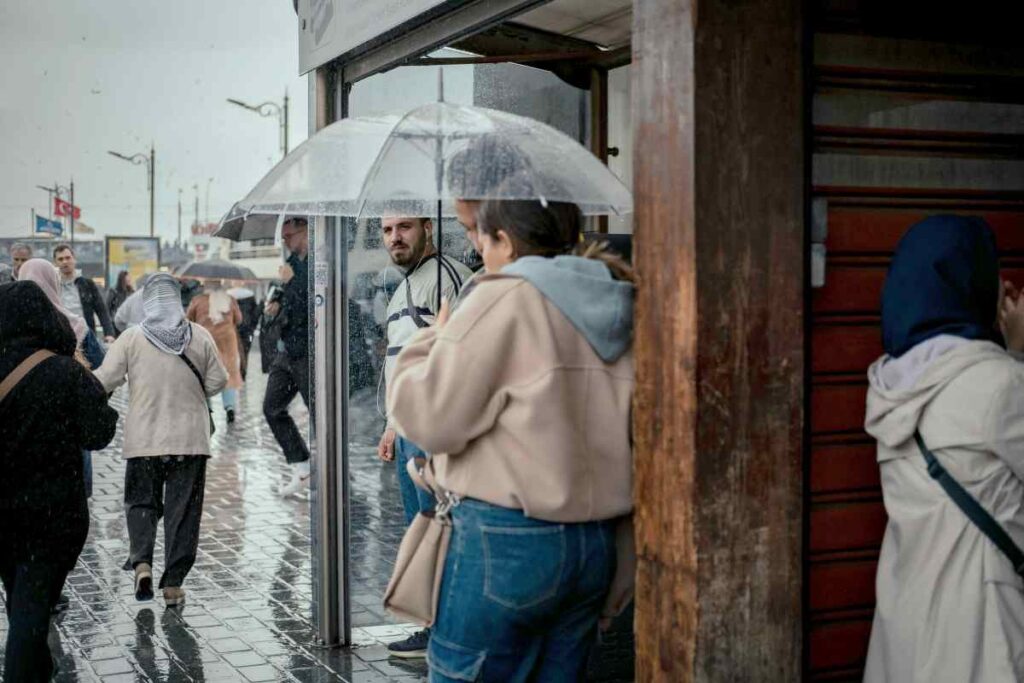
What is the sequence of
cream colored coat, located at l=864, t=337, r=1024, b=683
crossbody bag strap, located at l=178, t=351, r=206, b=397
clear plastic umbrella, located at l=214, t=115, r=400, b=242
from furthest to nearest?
crossbody bag strap, located at l=178, t=351, r=206, b=397 → clear plastic umbrella, located at l=214, t=115, r=400, b=242 → cream colored coat, located at l=864, t=337, r=1024, b=683

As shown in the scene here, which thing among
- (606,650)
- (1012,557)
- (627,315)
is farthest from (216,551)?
(1012,557)

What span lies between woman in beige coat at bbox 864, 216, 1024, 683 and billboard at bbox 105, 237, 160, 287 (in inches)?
1483

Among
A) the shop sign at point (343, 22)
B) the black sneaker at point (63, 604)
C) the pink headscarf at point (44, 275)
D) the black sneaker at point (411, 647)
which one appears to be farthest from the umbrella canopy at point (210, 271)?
the black sneaker at point (411, 647)

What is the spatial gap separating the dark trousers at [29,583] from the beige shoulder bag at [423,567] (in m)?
2.26

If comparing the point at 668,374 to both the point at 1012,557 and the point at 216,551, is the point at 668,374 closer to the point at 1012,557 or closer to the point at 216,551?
the point at 1012,557

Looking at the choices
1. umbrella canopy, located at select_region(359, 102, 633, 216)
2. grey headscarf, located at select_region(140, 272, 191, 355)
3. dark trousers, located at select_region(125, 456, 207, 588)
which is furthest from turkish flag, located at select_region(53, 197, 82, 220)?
umbrella canopy, located at select_region(359, 102, 633, 216)

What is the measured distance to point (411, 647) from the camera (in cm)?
631

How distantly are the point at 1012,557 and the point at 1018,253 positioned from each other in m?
1.11

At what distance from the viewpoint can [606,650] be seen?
6270 mm

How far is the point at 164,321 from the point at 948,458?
5251 millimetres

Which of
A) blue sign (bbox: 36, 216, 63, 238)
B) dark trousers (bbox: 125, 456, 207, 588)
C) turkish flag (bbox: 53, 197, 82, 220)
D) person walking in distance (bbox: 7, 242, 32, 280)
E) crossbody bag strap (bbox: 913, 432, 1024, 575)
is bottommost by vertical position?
dark trousers (bbox: 125, 456, 207, 588)

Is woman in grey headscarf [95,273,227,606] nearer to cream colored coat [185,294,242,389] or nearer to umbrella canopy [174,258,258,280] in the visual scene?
cream colored coat [185,294,242,389]

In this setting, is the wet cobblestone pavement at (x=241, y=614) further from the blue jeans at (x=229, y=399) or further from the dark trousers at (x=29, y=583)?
the blue jeans at (x=229, y=399)

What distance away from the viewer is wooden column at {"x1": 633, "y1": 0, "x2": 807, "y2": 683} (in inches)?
132
